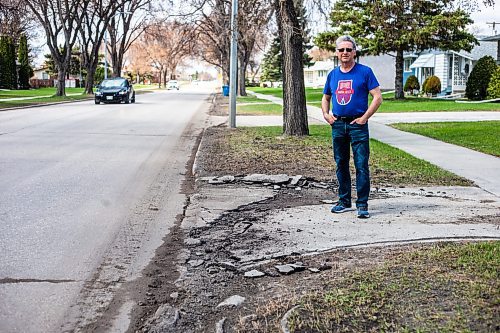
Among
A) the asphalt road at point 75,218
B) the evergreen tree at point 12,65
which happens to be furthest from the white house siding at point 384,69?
the asphalt road at point 75,218

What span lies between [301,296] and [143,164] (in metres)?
7.91

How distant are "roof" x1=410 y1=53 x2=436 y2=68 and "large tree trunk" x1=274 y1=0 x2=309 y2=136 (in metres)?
41.7

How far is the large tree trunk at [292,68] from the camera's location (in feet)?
52.1

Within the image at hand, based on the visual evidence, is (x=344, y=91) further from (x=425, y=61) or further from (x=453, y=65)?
(x=425, y=61)

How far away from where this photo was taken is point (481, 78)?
4084cm

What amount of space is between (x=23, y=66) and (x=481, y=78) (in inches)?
2003

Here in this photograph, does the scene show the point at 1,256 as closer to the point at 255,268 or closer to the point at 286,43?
the point at 255,268

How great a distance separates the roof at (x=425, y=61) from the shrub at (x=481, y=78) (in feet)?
45.0

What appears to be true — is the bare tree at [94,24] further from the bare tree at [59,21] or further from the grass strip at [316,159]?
the grass strip at [316,159]

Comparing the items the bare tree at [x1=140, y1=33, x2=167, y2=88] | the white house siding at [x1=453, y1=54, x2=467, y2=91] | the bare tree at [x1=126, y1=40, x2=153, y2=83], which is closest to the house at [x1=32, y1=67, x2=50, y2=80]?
the bare tree at [x1=140, y1=33, x2=167, y2=88]

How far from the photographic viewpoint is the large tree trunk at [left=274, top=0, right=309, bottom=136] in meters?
15.9

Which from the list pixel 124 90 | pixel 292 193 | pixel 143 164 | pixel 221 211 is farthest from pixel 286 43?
pixel 124 90

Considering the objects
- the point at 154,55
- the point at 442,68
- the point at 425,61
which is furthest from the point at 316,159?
the point at 154,55

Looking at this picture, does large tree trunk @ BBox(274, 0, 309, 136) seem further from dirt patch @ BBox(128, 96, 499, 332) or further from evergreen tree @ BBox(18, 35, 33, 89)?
evergreen tree @ BBox(18, 35, 33, 89)
